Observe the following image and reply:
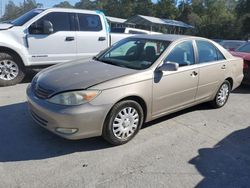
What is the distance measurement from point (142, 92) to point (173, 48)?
1.09 meters

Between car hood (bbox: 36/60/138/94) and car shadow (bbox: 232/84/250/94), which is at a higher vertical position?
car hood (bbox: 36/60/138/94)

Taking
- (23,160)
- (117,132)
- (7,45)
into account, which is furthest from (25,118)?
(7,45)

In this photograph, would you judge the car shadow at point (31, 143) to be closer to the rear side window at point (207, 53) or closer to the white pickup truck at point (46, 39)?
the rear side window at point (207, 53)

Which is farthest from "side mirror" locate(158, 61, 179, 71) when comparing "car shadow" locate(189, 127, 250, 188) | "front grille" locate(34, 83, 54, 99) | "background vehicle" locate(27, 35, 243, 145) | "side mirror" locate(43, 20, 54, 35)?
"side mirror" locate(43, 20, 54, 35)

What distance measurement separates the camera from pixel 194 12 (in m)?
69.7

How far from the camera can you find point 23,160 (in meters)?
3.82

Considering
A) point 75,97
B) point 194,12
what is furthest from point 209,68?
point 194,12

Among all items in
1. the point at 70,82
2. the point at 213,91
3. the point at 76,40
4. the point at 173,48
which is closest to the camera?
the point at 70,82

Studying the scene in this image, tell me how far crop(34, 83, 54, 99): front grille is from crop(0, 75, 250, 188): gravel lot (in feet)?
2.22

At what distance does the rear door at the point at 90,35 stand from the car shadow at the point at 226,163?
15.8 feet

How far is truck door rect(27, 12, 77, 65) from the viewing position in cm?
749

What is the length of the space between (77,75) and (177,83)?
1.68 meters

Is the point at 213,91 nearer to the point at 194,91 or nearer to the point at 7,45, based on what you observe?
the point at 194,91

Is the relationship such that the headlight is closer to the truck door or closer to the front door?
the front door
